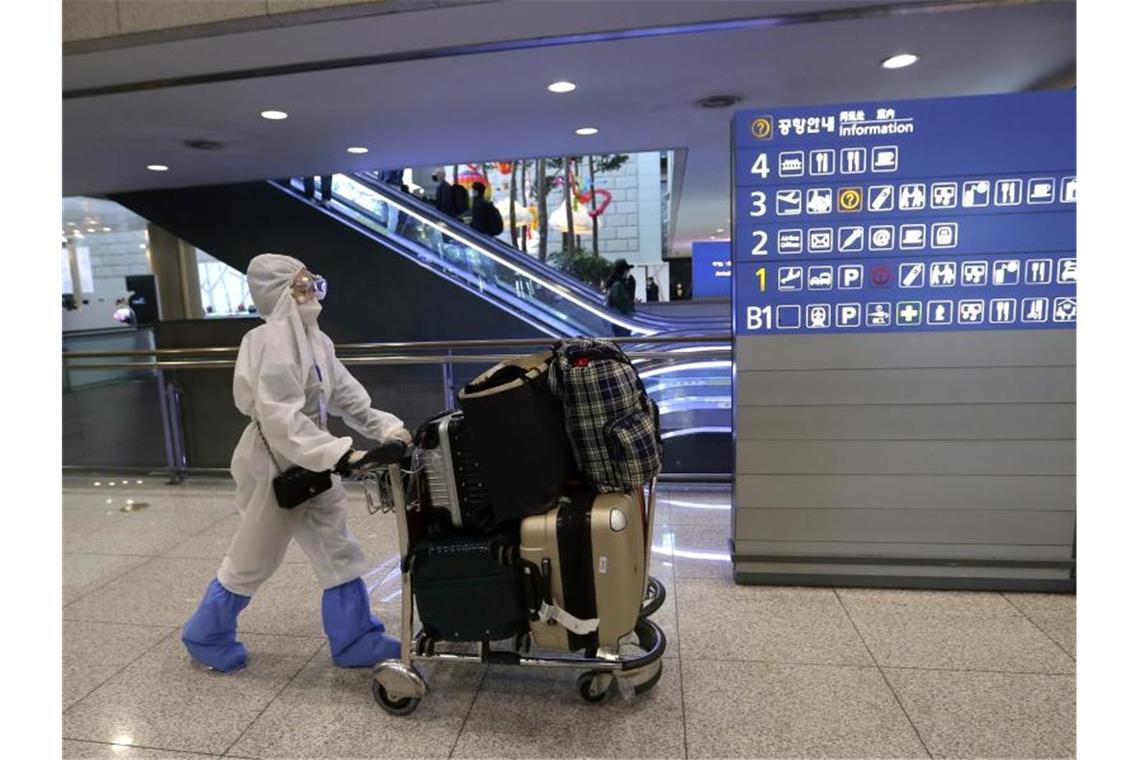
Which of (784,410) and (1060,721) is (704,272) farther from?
(1060,721)

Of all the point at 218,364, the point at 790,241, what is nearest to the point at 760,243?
the point at 790,241

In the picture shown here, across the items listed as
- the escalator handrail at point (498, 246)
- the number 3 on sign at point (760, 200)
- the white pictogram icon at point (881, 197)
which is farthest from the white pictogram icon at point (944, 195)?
the escalator handrail at point (498, 246)

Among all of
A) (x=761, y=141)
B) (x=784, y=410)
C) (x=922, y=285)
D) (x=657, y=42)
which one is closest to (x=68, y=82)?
(x=657, y=42)

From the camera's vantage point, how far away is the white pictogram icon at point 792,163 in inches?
100

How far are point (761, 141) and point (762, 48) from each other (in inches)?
45.4

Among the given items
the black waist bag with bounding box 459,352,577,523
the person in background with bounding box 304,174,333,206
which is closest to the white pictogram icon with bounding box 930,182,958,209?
the black waist bag with bounding box 459,352,577,523

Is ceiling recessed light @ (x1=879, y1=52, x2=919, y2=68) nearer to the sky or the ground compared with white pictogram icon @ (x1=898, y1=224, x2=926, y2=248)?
nearer to the sky

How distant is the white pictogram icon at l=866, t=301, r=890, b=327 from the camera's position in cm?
260

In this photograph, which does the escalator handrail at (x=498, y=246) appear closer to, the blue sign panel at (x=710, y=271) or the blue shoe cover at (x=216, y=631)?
the blue sign panel at (x=710, y=271)

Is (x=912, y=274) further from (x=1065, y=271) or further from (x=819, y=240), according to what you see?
(x=1065, y=271)

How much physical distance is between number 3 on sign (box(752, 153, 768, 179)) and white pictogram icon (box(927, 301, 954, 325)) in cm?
87

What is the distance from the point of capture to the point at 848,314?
2.62 m

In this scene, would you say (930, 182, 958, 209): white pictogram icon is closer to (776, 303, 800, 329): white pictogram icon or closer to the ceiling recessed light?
(776, 303, 800, 329): white pictogram icon

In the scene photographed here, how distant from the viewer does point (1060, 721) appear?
1874 mm
